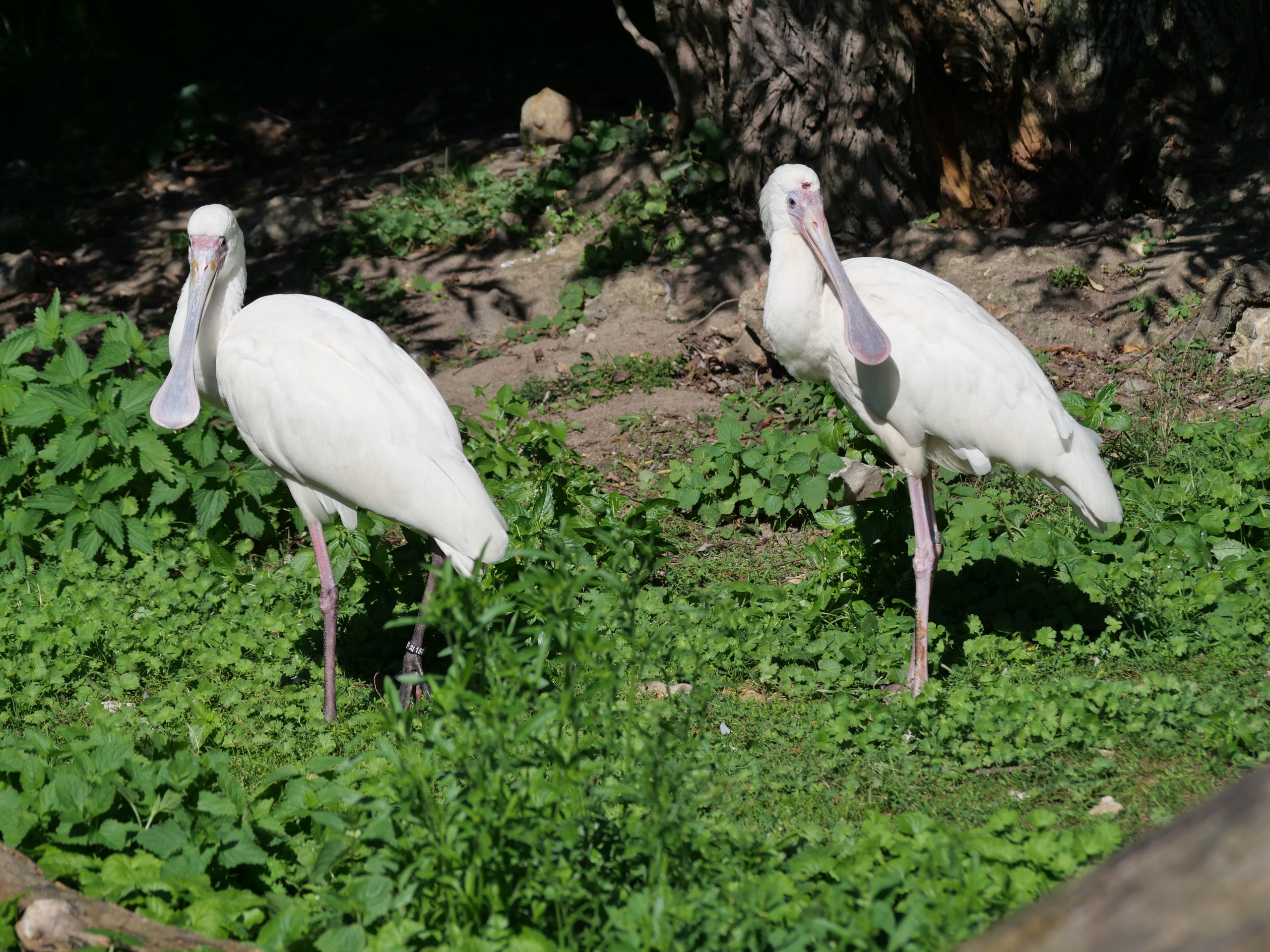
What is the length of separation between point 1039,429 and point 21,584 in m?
5.03

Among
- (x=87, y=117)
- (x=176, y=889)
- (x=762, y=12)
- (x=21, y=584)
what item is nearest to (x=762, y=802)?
(x=176, y=889)

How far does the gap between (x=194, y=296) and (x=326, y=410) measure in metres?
0.95

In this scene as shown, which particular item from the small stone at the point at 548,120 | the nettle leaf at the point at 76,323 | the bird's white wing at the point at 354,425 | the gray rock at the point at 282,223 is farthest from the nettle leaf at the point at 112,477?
the small stone at the point at 548,120

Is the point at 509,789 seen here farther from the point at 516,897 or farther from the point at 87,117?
the point at 87,117

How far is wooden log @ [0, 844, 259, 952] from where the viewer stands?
291 centimetres

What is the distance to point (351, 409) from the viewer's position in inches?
198

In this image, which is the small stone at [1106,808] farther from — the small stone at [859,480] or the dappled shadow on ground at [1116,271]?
the dappled shadow on ground at [1116,271]

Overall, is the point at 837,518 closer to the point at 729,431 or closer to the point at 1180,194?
the point at 729,431

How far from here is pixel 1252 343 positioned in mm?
7172

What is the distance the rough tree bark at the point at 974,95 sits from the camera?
8.20 m

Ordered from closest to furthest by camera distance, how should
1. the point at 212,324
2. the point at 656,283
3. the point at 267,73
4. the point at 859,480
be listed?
1. the point at 212,324
2. the point at 859,480
3. the point at 656,283
4. the point at 267,73

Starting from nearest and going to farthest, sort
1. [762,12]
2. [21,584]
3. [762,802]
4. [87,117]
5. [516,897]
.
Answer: [516,897]
[762,802]
[21,584]
[762,12]
[87,117]

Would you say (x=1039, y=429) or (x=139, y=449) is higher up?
(x=1039, y=429)

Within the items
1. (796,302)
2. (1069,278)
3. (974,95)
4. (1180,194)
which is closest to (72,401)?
(796,302)
